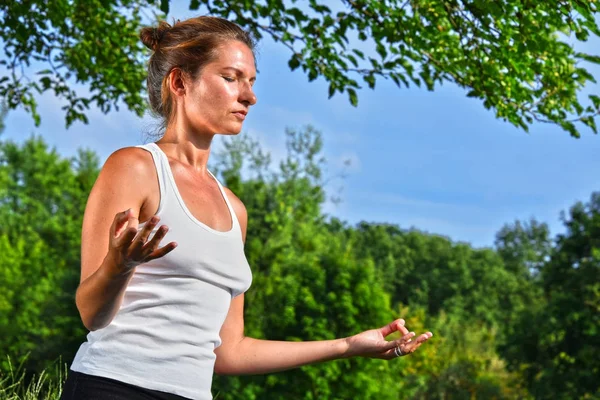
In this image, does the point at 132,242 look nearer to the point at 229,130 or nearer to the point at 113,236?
the point at 113,236

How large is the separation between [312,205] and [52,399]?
96.0ft

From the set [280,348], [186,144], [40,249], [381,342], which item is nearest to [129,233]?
[186,144]

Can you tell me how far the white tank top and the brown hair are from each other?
0.39 meters

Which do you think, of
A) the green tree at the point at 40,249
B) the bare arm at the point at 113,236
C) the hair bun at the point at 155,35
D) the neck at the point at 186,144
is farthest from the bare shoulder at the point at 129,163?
the green tree at the point at 40,249

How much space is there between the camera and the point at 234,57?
246 centimetres

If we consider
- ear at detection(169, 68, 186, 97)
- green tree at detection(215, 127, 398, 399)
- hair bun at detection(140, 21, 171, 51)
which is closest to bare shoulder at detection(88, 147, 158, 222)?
ear at detection(169, 68, 186, 97)

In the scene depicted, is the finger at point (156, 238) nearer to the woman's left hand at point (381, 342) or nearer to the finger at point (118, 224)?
the finger at point (118, 224)

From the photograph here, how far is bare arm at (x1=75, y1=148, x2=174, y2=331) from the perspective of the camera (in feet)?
5.89

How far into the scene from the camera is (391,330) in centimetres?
268

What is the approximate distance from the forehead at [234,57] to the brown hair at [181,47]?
2cm

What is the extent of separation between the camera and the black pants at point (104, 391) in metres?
2.08

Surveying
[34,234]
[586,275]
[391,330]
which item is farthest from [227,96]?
[34,234]

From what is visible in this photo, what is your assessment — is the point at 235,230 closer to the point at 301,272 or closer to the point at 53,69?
the point at 53,69

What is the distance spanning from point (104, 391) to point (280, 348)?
2.38 ft
